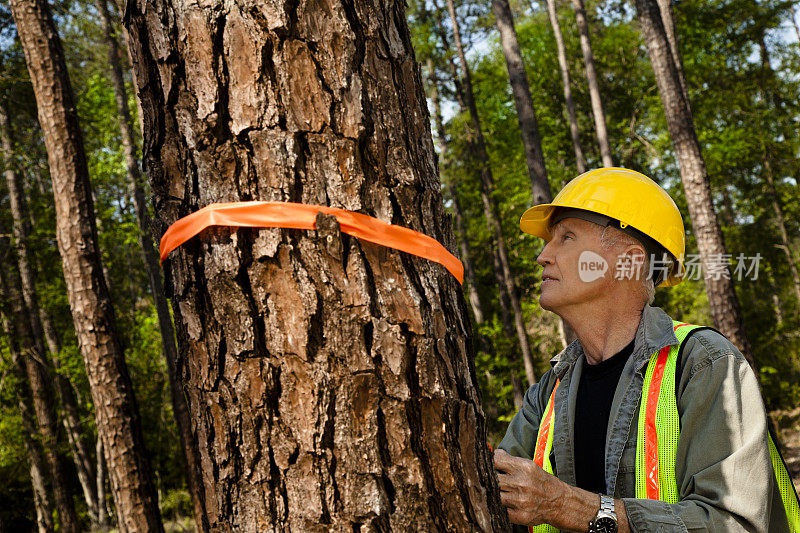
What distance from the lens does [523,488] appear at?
173cm

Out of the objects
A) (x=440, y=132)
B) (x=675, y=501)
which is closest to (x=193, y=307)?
(x=675, y=501)

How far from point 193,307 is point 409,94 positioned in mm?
608

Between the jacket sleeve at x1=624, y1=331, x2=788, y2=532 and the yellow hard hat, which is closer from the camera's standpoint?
the jacket sleeve at x1=624, y1=331, x2=788, y2=532

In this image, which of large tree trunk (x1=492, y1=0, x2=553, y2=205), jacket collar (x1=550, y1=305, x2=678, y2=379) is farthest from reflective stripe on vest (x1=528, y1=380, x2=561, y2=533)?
large tree trunk (x1=492, y1=0, x2=553, y2=205)

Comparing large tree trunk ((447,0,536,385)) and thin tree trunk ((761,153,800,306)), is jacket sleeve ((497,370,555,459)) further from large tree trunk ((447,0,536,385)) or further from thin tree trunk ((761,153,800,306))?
thin tree trunk ((761,153,800,306))

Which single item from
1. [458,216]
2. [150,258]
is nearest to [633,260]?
[150,258]

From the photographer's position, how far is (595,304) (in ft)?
8.41

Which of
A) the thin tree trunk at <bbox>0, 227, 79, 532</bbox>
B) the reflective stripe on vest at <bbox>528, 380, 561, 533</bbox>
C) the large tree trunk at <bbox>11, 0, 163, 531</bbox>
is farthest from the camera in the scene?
the thin tree trunk at <bbox>0, 227, 79, 532</bbox>

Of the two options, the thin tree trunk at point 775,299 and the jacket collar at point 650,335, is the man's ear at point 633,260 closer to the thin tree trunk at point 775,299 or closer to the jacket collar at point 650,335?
the jacket collar at point 650,335

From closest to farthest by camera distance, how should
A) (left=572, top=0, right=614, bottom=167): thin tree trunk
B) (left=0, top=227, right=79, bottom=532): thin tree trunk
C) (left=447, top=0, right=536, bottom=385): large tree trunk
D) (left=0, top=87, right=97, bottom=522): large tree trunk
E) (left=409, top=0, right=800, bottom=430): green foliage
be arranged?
1. (left=0, top=227, right=79, bottom=532): thin tree trunk
2. (left=0, top=87, right=97, bottom=522): large tree trunk
3. (left=447, top=0, right=536, bottom=385): large tree trunk
4. (left=572, top=0, right=614, bottom=167): thin tree trunk
5. (left=409, top=0, right=800, bottom=430): green foliage

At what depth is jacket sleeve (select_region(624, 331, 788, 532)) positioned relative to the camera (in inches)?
70.8

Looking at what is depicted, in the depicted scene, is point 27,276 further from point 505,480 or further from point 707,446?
point 707,446

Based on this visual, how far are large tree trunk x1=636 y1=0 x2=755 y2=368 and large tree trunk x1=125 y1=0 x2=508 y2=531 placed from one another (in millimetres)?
7314

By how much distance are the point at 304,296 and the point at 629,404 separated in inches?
59.2
